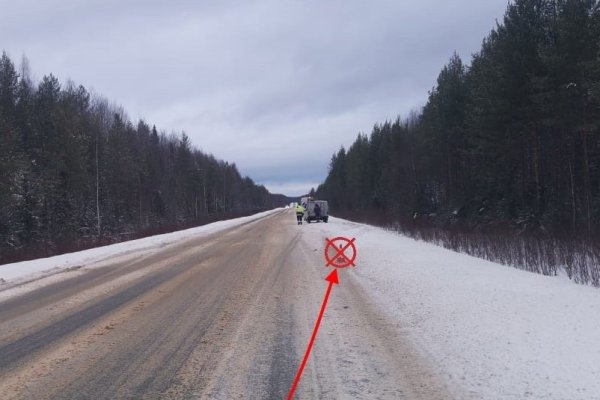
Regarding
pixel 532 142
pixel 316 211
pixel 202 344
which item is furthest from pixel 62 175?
pixel 202 344

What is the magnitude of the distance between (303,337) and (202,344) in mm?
1354

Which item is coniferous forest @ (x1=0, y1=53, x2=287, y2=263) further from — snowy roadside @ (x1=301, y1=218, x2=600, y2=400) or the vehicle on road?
snowy roadside @ (x1=301, y1=218, x2=600, y2=400)

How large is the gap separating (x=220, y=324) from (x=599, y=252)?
1139 cm

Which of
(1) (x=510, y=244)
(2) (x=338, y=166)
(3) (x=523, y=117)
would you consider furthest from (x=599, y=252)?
(2) (x=338, y=166)

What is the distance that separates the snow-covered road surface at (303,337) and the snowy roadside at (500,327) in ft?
0.08

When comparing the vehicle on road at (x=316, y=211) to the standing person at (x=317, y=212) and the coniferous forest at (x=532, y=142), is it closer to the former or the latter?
the standing person at (x=317, y=212)

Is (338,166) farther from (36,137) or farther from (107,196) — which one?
(36,137)

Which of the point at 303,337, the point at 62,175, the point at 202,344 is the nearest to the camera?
the point at 202,344

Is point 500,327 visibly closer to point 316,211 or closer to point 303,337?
point 303,337

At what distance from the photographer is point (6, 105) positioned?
4300cm

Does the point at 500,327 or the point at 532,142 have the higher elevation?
the point at 532,142

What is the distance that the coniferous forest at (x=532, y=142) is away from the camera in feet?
57.6

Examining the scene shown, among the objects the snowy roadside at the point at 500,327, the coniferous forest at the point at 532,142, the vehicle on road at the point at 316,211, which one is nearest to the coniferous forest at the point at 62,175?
the vehicle on road at the point at 316,211

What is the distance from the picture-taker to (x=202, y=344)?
6.03 metres
